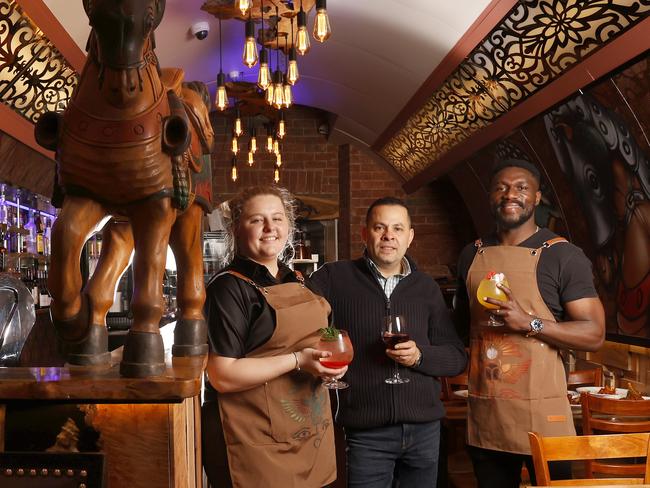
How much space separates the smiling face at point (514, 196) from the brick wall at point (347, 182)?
783cm

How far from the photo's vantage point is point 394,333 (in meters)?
2.49

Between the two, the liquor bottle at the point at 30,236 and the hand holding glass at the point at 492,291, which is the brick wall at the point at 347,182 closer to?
the liquor bottle at the point at 30,236

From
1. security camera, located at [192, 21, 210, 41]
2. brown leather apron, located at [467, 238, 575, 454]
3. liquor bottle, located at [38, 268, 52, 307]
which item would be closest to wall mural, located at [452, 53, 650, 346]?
brown leather apron, located at [467, 238, 575, 454]

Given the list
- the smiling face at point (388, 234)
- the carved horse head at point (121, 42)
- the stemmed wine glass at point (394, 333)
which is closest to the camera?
the carved horse head at point (121, 42)

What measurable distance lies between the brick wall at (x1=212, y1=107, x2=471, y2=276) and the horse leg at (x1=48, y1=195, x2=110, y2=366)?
926 centimetres

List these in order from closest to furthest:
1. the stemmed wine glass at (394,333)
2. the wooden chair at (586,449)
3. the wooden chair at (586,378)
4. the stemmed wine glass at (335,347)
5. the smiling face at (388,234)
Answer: the stemmed wine glass at (335,347)
the wooden chair at (586,449)
the stemmed wine glass at (394,333)
the smiling face at (388,234)
the wooden chair at (586,378)

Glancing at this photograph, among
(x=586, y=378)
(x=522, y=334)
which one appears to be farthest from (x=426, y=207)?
(x=522, y=334)

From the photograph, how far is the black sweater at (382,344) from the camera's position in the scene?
255 cm

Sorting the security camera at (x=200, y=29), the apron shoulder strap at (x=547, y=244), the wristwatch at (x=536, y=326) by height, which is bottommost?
the wristwatch at (x=536, y=326)

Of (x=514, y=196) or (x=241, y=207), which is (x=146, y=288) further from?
(x=514, y=196)

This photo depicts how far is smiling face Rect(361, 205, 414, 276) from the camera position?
2617mm

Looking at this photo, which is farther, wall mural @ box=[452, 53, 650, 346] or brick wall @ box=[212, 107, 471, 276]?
brick wall @ box=[212, 107, 471, 276]

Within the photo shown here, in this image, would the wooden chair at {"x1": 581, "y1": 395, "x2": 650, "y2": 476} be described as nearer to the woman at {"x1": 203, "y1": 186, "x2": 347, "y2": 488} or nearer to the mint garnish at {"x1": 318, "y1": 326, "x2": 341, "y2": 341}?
the woman at {"x1": 203, "y1": 186, "x2": 347, "y2": 488}

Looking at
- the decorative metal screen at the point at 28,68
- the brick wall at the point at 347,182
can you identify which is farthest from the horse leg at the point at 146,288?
the brick wall at the point at 347,182
